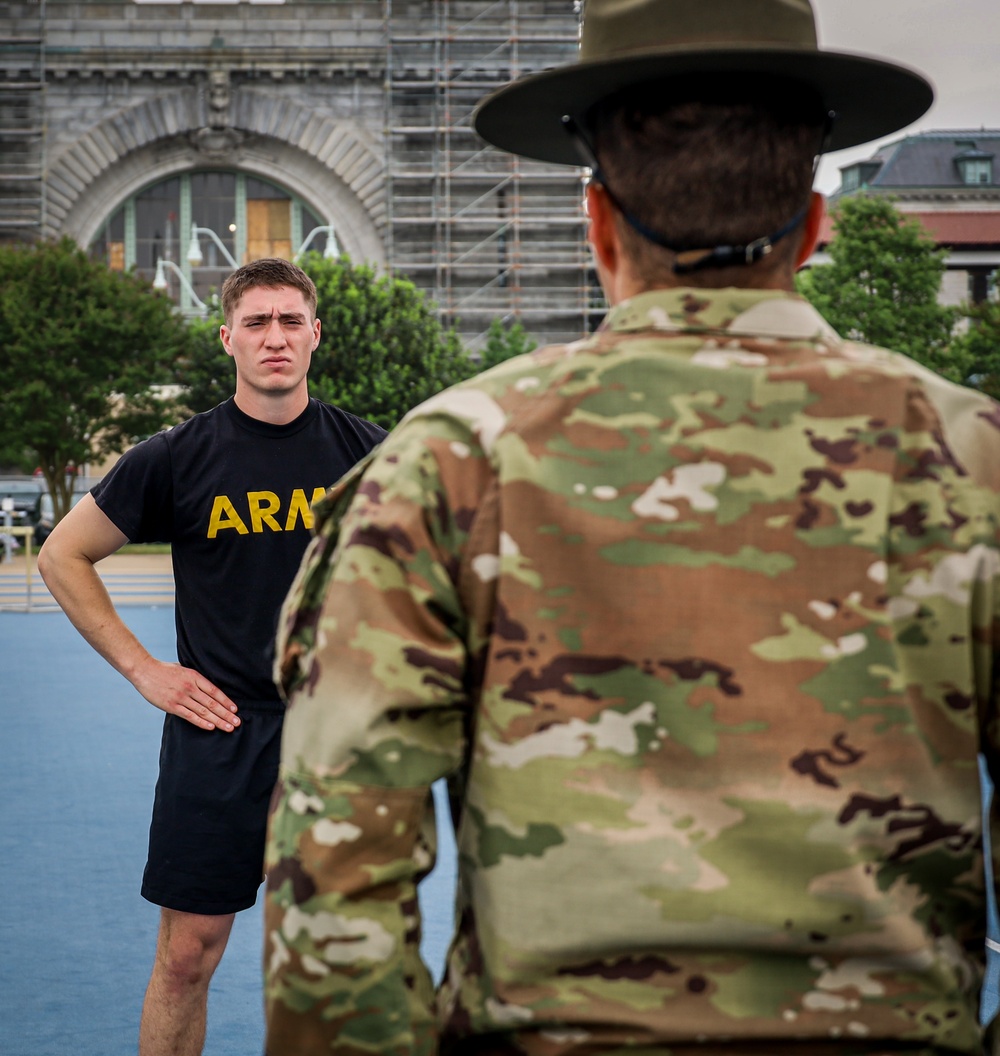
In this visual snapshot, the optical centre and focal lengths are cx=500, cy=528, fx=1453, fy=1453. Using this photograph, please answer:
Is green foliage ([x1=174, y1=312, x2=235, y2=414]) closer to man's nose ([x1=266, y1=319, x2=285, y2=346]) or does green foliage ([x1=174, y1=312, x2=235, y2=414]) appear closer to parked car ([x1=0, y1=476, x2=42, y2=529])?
parked car ([x1=0, y1=476, x2=42, y2=529])

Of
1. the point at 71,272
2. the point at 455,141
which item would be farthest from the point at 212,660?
the point at 455,141

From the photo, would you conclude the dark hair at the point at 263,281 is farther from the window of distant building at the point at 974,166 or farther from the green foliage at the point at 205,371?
the window of distant building at the point at 974,166

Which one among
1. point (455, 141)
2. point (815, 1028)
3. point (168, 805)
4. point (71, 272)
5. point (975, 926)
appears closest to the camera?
point (815, 1028)

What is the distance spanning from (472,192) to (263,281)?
46322 mm

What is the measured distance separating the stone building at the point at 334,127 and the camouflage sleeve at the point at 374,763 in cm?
4718

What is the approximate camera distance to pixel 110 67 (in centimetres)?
4941

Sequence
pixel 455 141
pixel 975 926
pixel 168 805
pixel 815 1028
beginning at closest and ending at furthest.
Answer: pixel 815 1028 → pixel 975 926 → pixel 168 805 → pixel 455 141

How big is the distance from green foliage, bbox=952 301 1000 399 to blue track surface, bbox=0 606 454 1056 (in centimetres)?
2947

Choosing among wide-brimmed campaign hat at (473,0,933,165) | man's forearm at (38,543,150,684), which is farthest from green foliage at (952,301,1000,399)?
wide-brimmed campaign hat at (473,0,933,165)

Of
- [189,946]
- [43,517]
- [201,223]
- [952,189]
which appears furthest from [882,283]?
[189,946]

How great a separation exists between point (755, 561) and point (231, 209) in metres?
52.1

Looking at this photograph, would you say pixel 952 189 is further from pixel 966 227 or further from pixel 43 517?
pixel 43 517

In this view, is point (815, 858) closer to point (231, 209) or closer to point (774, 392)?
point (774, 392)

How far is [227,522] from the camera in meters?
3.89
